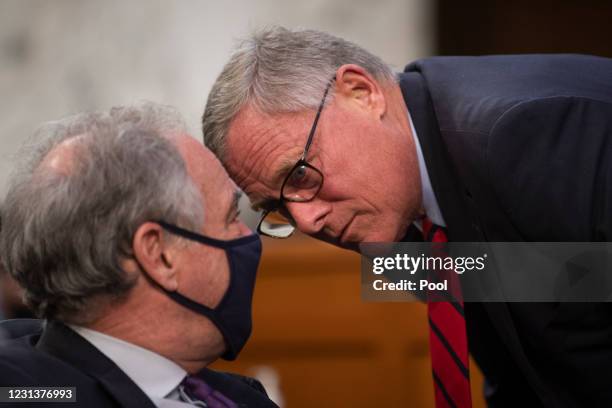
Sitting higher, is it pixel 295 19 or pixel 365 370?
pixel 295 19

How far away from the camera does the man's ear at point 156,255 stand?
5.42ft

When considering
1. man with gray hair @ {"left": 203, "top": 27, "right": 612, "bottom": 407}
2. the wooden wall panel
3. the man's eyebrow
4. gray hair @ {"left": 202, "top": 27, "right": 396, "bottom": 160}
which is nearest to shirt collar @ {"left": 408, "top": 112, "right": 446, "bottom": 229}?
man with gray hair @ {"left": 203, "top": 27, "right": 612, "bottom": 407}

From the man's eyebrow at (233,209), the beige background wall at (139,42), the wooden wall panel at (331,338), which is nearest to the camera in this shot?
the man's eyebrow at (233,209)

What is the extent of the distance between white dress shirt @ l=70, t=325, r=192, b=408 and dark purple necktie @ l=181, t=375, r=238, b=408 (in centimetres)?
7

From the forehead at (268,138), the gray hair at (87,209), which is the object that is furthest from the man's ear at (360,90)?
the gray hair at (87,209)

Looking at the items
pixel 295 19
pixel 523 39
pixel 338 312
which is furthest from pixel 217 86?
pixel 523 39

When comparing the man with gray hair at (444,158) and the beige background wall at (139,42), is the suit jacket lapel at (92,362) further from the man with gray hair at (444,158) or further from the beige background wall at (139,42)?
the beige background wall at (139,42)

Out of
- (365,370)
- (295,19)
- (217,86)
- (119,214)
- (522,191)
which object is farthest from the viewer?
(295,19)

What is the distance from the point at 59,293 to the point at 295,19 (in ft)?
9.69

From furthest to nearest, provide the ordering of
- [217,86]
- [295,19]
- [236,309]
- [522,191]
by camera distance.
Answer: [295,19] < [217,86] < [522,191] < [236,309]

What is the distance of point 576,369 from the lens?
81.3 inches

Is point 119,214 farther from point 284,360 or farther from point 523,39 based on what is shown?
point 523,39

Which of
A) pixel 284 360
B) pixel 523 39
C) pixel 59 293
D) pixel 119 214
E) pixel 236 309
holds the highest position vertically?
pixel 119 214

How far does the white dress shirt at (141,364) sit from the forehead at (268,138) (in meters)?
0.63
